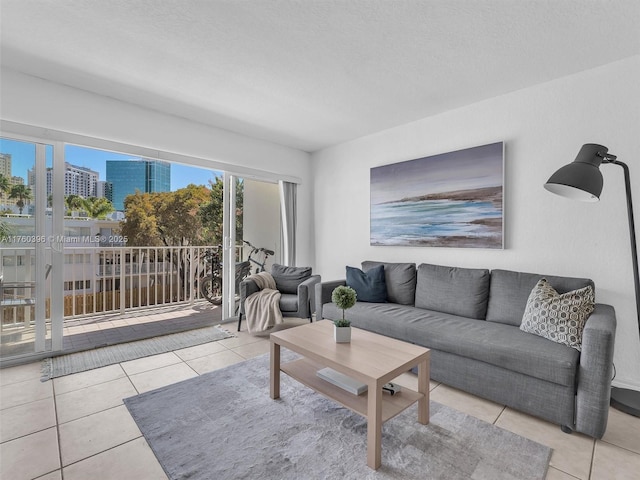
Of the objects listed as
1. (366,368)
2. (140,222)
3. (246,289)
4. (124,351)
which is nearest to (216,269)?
(140,222)

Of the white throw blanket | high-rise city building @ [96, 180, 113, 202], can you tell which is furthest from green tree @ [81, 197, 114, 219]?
the white throw blanket

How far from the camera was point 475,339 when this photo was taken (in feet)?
7.15

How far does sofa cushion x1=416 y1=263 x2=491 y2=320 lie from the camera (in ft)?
9.08

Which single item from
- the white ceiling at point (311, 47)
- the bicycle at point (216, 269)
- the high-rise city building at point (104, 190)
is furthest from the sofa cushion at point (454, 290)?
the high-rise city building at point (104, 190)

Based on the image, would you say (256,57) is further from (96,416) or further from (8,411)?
(8,411)

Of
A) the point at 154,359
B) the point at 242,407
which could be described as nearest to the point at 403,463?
the point at 242,407

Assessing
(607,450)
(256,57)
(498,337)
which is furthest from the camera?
(256,57)

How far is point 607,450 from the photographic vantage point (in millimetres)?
1681

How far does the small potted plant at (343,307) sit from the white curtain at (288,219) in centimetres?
259

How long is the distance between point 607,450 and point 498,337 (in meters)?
0.74

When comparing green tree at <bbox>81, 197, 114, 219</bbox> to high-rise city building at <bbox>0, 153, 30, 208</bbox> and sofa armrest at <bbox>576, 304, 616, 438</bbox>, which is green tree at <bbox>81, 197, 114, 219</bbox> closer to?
high-rise city building at <bbox>0, 153, 30, 208</bbox>

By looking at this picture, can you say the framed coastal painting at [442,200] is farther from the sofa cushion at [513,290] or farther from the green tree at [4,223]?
the green tree at [4,223]

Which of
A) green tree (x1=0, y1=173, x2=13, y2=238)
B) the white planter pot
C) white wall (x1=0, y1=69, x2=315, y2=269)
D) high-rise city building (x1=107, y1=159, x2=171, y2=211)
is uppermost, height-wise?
white wall (x1=0, y1=69, x2=315, y2=269)

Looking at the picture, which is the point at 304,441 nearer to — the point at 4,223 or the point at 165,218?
the point at 4,223
